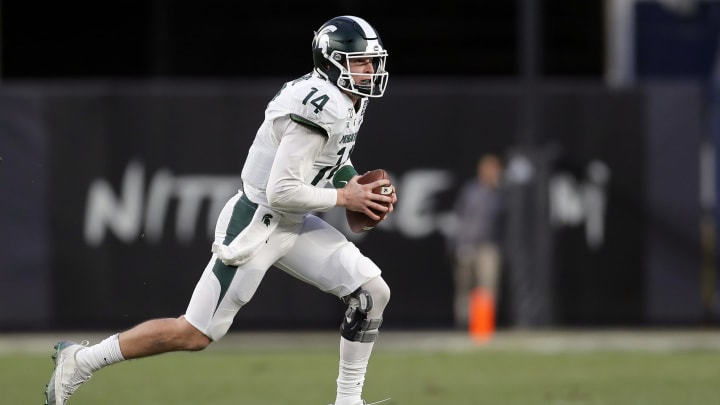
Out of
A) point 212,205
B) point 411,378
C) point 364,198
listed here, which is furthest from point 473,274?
point 364,198

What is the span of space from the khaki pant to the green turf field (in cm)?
216

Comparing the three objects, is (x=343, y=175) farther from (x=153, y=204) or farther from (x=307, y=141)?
(x=153, y=204)

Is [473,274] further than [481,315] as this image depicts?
Yes

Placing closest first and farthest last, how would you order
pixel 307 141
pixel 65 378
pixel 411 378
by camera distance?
1. pixel 307 141
2. pixel 65 378
3. pixel 411 378

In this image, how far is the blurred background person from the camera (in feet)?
51.9

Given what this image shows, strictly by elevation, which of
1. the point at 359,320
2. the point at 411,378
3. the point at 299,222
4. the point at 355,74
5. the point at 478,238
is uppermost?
the point at 355,74

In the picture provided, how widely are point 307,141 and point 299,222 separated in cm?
56

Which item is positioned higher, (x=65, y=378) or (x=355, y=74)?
(x=355, y=74)

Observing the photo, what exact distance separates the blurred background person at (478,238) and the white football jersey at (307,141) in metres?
8.51

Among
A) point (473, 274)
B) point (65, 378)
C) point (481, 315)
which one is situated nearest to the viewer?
point (65, 378)

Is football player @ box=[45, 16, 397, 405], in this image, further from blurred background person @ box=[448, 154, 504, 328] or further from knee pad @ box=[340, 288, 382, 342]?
blurred background person @ box=[448, 154, 504, 328]

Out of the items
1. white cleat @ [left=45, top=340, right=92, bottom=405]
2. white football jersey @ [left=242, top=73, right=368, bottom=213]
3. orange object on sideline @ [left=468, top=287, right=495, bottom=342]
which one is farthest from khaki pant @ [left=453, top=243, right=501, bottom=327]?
white cleat @ [left=45, top=340, right=92, bottom=405]

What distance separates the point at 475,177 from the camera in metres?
16.2

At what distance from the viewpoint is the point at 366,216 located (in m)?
7.48
